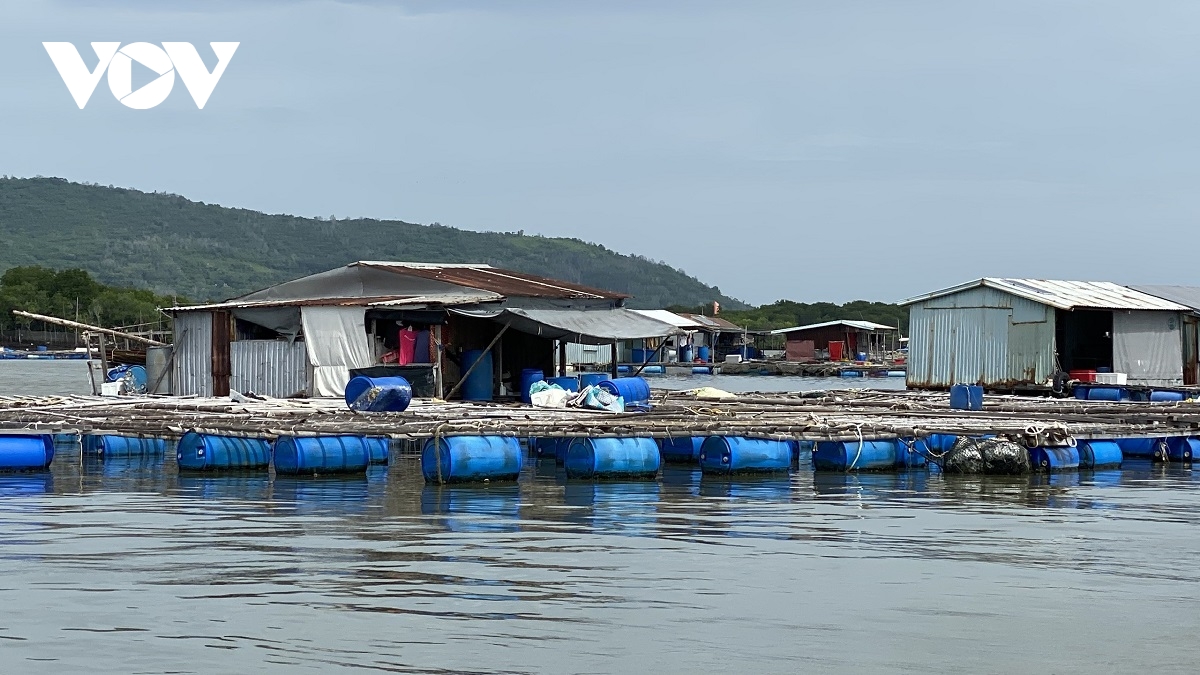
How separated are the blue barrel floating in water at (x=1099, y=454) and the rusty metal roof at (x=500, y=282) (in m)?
13.3

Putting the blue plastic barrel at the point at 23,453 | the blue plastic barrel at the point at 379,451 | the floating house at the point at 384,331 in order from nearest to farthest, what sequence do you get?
the blue plastic barrel at the point at 23,453
the blue plastic barrel at the point at 379,451
the floating house at the point at 384,331

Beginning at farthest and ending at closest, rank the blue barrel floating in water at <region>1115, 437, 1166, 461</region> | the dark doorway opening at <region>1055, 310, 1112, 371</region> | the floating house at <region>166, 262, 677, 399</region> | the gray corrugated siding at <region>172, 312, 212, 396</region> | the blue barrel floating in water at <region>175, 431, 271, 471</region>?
the dark doorway opening at <region>1055, 310, 1112, 371</region>
the gray corrugated siding at <region>172, 312, 212, 396</region>
the floating house at <region>166, 262, 677, 399</region>
the blue barrel floating in water at <region>1115, 437, 1166, 461</region>
the blue barrel floating in water at <region>175, 431, 271, 471</region>

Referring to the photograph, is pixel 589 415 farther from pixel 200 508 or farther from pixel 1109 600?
pixel 1109 600

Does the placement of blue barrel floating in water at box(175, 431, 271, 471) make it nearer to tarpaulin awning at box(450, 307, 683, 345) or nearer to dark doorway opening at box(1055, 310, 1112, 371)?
tarpaulin awning at box(450, 307, 683, 345)

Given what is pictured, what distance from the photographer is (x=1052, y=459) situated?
Answer: 81.8 ft

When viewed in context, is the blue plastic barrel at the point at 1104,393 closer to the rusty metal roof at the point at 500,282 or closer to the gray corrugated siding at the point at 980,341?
the gray corrugated siding at the point at 980,341

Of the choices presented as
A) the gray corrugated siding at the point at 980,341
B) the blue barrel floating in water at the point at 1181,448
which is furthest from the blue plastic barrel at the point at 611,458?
the gray corrugated siding at the point at 980,341

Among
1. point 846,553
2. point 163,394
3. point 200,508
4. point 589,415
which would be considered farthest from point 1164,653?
point 163,394

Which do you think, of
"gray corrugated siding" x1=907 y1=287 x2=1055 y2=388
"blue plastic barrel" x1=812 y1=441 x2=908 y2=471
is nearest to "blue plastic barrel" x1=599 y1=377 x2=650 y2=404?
"blue plastic barrel" x1=812 y1=441 x2=908 y2=471

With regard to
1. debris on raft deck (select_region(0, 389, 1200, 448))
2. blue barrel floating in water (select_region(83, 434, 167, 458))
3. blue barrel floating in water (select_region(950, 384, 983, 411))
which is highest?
blue barrel floating in water (select_region(950, 384, 983, 411))

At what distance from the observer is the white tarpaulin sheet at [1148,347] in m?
44.8

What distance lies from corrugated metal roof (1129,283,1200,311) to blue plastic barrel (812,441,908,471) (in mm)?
25446

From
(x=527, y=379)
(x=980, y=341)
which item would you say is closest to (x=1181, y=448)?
(x=527, y=379)

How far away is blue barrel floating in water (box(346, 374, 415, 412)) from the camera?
2597 cm
